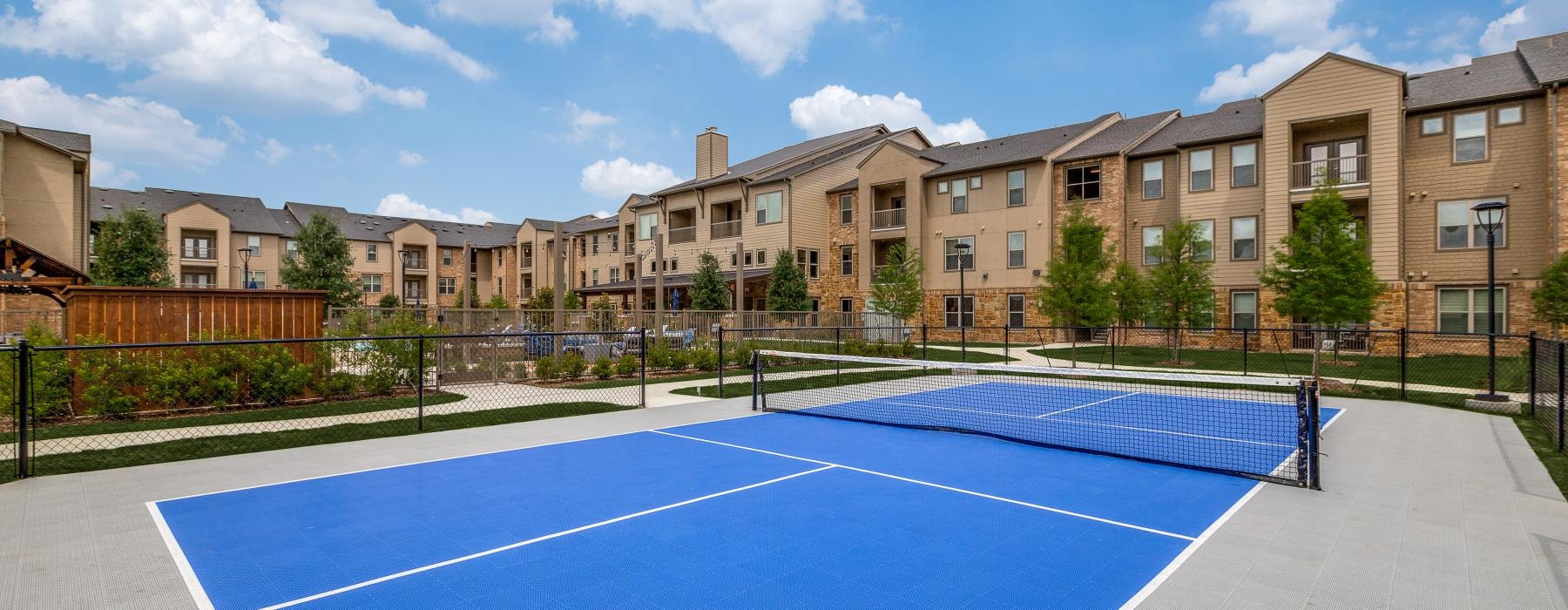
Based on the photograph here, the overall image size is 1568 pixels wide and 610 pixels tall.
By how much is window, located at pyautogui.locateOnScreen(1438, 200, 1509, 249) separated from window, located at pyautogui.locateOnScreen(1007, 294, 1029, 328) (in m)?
15.1

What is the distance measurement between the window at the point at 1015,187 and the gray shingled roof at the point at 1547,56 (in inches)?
686

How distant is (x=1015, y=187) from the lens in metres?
35.8

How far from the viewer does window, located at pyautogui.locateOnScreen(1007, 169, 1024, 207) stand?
1400 inches

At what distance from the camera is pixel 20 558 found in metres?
5.40

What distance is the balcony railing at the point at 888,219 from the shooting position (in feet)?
131

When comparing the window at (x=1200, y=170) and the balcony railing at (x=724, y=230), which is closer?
the window at (x=1200, y=170)

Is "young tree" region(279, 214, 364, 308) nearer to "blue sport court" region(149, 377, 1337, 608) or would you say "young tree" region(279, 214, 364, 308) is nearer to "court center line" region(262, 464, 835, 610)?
"blue sport court" region(149, 377, 1337, 608)

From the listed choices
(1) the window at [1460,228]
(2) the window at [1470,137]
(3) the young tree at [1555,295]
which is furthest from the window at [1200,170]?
(3) the young tree at [1555,295]

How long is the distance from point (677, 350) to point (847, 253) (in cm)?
2184

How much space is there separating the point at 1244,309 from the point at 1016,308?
944cm

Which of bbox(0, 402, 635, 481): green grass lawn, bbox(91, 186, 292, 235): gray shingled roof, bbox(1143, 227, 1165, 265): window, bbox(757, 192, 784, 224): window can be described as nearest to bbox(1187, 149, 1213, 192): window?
bbox(1143, 227, 1165, 265): window

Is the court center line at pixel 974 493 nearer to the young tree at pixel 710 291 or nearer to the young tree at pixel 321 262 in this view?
the young tree at pixel 710 291

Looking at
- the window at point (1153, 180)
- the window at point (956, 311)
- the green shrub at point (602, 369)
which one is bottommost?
the green shrub at point (602, 369)

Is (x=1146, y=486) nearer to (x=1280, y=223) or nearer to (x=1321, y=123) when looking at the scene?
(x=1280, y=223)
